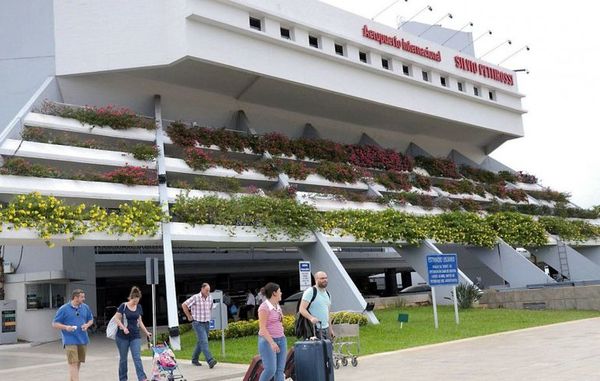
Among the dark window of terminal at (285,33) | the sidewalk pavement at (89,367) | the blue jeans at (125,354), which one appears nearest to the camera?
the blue jeans at (125,354)

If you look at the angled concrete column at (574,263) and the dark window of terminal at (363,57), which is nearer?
the dark window of terminal at (363,57)

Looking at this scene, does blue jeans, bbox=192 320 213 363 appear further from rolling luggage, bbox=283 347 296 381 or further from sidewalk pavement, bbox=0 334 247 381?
rolling luggage, bbox=283 347 296 381

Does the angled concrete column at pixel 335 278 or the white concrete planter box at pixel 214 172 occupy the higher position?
the white concrete planter box at pixel 214 172

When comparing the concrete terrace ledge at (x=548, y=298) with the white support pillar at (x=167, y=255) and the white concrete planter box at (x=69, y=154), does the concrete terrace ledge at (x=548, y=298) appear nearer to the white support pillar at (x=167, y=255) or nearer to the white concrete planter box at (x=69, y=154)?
the white support pillar at (x=167, y=255)

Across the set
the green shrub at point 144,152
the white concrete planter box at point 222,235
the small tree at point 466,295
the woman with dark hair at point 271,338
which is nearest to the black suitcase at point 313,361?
the woman with dark hair at point 271,338

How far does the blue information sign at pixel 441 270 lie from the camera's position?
19500 millimetres

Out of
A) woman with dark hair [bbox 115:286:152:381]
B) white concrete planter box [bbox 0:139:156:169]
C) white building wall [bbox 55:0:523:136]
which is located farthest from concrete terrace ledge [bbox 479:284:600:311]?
woman with dark hair [bbox 115:286:152:381]

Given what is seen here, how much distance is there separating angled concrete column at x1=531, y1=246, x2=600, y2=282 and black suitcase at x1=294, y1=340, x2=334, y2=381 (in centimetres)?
2682

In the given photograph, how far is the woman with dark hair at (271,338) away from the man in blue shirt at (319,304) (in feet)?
3.77

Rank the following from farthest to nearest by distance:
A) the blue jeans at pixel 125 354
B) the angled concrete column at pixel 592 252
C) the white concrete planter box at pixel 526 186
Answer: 1. the white concrete planter box at pixel 526 186
2. the angled concrete column at pixel 592 252
3. the blue jeans at pixel 125 354

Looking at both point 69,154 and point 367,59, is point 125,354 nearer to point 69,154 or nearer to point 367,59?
point 69,154

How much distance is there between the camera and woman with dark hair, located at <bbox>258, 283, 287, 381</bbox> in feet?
27.8

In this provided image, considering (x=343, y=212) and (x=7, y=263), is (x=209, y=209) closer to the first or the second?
(x=343, y=212)

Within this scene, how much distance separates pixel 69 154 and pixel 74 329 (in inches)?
432
